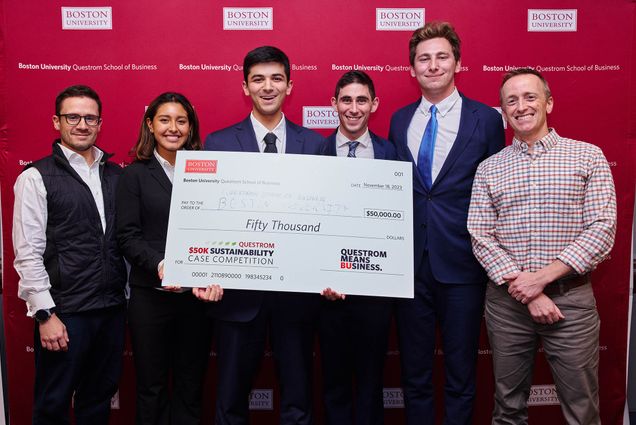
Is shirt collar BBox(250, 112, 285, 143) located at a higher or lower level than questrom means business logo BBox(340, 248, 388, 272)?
higher

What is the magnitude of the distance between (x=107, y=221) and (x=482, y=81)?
2.16 meters

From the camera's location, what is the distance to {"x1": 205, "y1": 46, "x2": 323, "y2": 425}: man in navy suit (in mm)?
2104

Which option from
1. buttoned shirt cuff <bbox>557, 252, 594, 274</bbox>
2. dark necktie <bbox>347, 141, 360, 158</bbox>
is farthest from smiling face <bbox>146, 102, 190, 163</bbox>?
buttoned shirt cuff <bbox>557, 252, 594, 274</bbox>

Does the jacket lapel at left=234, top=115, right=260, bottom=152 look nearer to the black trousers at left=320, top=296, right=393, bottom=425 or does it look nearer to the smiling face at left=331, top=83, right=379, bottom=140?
the smiling face at left=331, top=83, right=379, bottom=140

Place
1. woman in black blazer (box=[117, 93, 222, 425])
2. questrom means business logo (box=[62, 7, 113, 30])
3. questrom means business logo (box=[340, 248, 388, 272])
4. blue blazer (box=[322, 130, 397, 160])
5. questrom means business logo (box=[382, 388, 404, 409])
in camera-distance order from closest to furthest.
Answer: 1. questrom means business logo (box=[340, 248, 388, 272])
2. woman in black blazer (box=[117, 93, 222, 425])
3. blue blazer (box=[322, 130, 397, 160])
4. questrom means business logo (box=[62, 7, 113, 30])
5. questrom means business logo (box=[382, 388, 404, 409])

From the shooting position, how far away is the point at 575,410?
207 centimetres

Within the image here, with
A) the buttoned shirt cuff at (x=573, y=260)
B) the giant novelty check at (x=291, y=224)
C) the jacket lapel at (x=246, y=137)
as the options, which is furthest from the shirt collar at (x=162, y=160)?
the buttoned shirt cuff at (x=573, y=260)

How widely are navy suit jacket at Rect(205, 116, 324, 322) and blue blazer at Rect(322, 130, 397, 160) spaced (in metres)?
0.07

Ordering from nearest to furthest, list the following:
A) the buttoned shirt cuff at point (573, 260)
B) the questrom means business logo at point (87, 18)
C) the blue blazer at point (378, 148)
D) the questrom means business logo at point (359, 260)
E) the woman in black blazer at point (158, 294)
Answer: the buttoned shirt cuff at point (573, 260) < the questrom means business logo at point (359, 260) < the woman in black blazer at point (158, 294) < the blue blazer at point (378, 148) < the questrom means business logo at point (87, 18)

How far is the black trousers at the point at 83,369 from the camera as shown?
2.21 metres

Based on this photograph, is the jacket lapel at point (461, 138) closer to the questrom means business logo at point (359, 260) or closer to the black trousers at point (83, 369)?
the questrom means business logo at point (359, 260)

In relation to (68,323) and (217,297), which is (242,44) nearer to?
(217,297)

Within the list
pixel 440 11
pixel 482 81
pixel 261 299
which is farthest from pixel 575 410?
pixel 440 11

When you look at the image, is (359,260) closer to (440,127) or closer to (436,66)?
(440,127)
